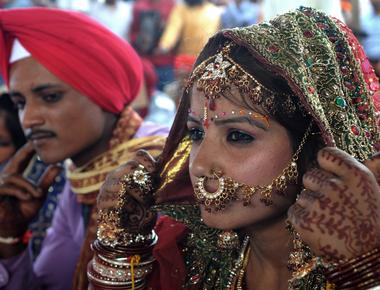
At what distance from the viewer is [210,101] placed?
1539mm

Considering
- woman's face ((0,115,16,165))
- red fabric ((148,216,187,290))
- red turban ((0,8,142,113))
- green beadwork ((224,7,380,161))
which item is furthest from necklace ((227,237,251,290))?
woman's face ((0,115,16,165))

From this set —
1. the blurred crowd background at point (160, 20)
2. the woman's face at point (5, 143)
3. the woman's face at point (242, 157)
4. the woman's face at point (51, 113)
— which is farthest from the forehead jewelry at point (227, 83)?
the blurred crowd background at point (160, 20)

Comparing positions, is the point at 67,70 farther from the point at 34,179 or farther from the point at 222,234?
the point at 222,234

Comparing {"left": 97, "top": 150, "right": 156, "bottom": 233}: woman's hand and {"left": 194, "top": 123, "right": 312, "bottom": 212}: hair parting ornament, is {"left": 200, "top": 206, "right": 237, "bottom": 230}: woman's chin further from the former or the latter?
{"left": 97, "top": 150, "right": 156, "bottom": 233}: woman's hand

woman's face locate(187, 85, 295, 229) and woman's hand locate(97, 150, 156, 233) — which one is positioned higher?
woman's face locate(187, 85, 295, 229)

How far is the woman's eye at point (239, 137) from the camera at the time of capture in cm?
153

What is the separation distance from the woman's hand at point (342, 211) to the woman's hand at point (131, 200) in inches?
29.4

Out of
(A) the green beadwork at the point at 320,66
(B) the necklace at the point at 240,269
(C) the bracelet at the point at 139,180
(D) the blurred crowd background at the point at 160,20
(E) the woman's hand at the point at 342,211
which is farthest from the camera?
(D) the blurred crowd background at the point at 160,20

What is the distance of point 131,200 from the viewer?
1.90 m

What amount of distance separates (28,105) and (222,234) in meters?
1.31

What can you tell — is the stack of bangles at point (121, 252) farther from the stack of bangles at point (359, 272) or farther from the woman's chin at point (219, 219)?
the stack of bangles at point (359, 272)

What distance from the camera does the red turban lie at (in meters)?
2.69

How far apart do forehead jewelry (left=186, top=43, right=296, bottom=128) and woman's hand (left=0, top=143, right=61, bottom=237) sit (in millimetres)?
1220

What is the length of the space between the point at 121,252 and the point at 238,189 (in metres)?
0.53
